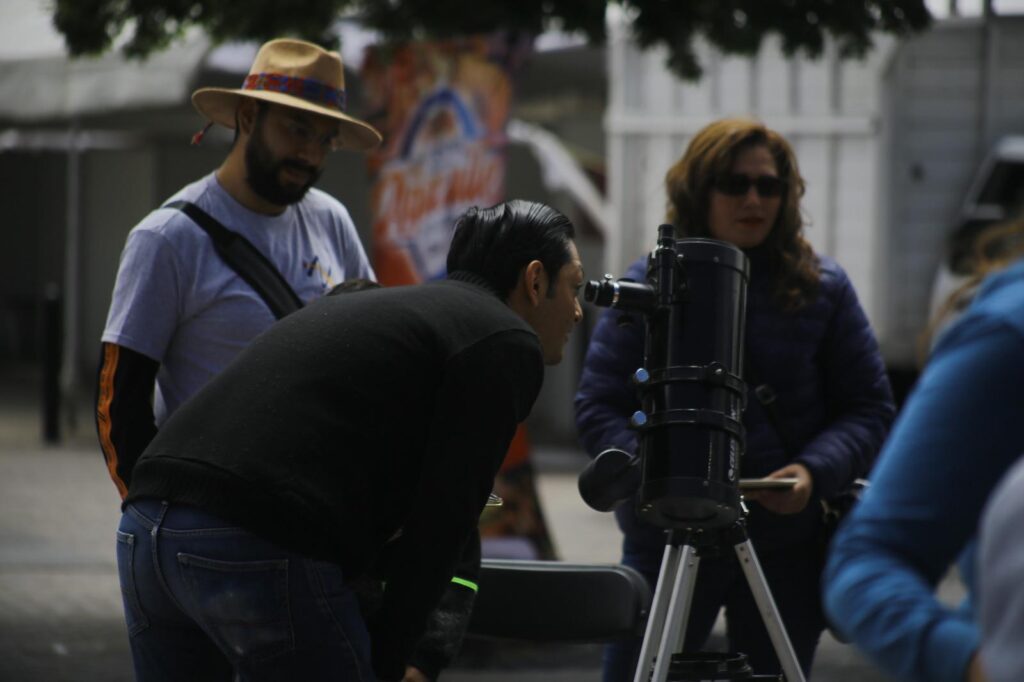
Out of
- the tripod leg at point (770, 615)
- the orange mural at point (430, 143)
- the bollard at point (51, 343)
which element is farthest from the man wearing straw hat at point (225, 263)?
the bollard at point (51, 343)

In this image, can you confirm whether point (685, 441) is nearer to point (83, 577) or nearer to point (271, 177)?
point (271, 177)

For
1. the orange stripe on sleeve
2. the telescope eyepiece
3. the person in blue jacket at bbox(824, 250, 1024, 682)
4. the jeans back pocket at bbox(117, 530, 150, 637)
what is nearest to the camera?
the person in blue jacket at bbox(824, 250, 1024, 682)

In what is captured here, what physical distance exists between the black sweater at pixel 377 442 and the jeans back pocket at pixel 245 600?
0.06m

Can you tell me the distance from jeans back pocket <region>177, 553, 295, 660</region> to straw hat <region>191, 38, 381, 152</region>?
1433 millimetres

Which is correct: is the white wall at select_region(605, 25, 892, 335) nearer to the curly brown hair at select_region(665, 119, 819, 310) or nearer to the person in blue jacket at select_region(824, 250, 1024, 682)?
the curly brown hair at select_region(665, 119, 819, 310)

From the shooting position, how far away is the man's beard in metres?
3.52

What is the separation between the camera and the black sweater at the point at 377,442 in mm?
2430

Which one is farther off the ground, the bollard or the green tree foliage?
the green tree foliage

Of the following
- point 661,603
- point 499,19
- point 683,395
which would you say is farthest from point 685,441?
point 499,19

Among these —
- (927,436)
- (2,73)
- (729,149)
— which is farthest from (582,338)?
(927,436)

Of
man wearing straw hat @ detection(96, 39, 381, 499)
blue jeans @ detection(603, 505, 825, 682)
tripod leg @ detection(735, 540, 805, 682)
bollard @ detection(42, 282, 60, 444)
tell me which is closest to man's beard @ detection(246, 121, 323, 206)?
man wearing straw hat @ detection(96, 39, 381, 499)

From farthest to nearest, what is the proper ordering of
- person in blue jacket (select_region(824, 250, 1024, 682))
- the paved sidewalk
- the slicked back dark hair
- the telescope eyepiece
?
the paved sidewalk
the telescope eyepiece
the slicked back dark hair
person in blue jacket (select_region(824, 250, 1024, 682))

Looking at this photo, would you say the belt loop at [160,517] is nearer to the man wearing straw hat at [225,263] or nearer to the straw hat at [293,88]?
the man wearing straw hat at [225,263]

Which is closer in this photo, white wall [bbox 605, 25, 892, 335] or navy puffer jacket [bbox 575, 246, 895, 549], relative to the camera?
navy puffer jacket [bbox 575, 246, 895, 549]
